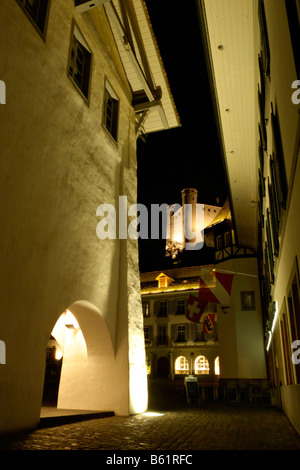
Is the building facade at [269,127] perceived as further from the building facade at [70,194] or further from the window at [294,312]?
the building facade at [70,194]

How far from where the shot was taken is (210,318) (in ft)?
57.0

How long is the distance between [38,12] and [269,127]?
227 inches

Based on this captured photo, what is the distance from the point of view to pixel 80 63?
1020 cm

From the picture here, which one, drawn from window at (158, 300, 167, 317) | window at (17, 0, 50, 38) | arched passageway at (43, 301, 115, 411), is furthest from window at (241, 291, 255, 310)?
window at (158, 300, 167, 317)

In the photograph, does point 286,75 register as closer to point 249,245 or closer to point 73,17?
point 73,17

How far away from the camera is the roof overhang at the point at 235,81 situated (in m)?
8.69

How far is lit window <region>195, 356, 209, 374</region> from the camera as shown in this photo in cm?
3403

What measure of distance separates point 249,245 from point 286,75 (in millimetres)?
17242

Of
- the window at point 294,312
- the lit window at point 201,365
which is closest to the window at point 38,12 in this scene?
the window at point 294,312

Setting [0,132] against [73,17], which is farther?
[73,17]

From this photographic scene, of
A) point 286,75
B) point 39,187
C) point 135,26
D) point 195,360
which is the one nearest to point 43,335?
point 39,187

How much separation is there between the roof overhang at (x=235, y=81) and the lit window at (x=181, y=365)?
23853 mm

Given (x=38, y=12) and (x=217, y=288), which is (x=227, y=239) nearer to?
(x=217, y=288)
